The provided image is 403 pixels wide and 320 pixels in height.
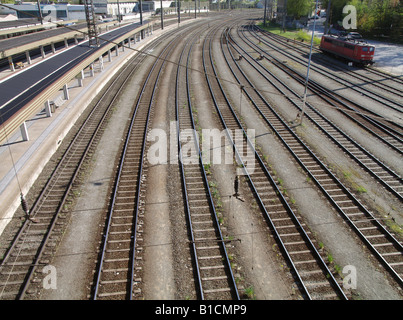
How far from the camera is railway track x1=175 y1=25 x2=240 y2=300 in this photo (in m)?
10.4

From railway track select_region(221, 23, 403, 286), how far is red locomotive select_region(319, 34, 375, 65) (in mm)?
21412

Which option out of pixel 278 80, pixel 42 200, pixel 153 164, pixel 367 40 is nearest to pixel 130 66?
pixel 278 80

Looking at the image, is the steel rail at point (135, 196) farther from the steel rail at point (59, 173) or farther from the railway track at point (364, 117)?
the railway track at point (364, 117)

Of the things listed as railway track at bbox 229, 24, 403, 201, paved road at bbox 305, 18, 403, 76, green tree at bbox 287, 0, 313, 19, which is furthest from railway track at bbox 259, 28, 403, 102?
green tree at bbox 287, 0, 313, 19

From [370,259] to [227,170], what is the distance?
7843mm

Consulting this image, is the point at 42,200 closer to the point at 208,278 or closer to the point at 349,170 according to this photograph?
the point at 208,278

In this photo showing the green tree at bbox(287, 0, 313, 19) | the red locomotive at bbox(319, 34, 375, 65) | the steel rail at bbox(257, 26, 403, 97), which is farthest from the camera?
the green tree at bbox(287, 0, 313, 19)

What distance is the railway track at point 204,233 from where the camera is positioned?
1038 centimetres

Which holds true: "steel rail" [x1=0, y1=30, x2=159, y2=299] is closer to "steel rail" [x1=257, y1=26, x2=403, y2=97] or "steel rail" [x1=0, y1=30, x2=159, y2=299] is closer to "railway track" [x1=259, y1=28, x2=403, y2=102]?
"railway track" [x1=259, y1=28, x2=403, y2=102]

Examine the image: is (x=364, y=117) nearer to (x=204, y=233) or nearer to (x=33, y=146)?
(x=204, y=233)

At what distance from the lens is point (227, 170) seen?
17.0 meters

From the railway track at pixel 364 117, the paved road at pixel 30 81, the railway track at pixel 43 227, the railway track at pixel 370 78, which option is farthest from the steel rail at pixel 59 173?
the railway track at pixel 370 78
